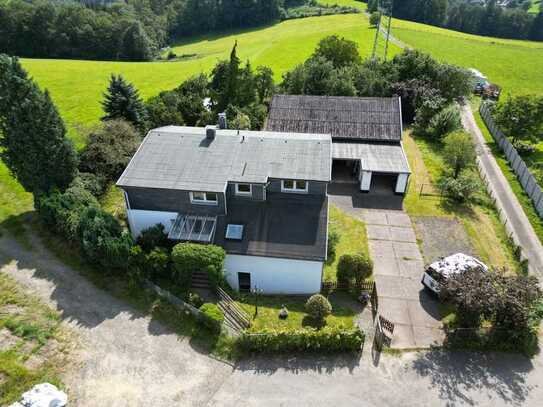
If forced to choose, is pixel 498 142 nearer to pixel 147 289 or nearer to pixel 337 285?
pixel 337 285

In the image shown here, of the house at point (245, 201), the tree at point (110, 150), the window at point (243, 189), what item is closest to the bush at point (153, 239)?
the house at point (245, 201)

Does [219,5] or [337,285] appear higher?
[219,5]

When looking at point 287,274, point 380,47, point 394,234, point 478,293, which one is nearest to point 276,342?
point 287,274

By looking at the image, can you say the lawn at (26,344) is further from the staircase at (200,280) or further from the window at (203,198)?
the window at (203,198)

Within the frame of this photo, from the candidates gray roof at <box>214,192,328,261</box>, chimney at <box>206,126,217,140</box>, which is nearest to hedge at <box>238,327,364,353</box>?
gray roof at <box>214,192,328,261</box>

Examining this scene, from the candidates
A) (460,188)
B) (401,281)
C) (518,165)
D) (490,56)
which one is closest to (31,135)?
(401,281)

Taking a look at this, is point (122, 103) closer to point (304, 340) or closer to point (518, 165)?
point (304, 340)
